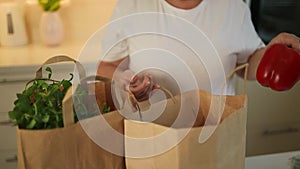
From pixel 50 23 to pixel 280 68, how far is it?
4.46 ft

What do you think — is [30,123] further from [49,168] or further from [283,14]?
[283,14]

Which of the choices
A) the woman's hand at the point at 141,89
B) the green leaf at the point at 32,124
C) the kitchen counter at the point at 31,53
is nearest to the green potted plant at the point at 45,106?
the green leaf at the point at 32,124

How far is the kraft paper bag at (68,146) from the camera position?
652 millimetres

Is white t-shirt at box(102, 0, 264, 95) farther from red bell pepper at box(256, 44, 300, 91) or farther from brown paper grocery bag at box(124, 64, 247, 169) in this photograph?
brown paper grocery bag at box(124, 64, 247, 169)

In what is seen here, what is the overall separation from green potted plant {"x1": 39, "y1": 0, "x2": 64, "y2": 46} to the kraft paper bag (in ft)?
4.61

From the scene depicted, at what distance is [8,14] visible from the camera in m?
2.00

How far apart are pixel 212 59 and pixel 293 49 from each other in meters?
0.24

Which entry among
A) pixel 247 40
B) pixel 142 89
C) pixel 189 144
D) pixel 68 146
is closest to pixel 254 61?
pixel 247 40

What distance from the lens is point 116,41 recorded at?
1.17 m

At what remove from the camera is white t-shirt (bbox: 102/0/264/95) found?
1132mm

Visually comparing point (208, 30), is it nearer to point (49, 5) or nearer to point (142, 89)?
point (142, 89)

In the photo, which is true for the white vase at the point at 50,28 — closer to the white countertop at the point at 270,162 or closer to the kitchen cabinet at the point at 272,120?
the kitchen cabinet at the point at 272,120

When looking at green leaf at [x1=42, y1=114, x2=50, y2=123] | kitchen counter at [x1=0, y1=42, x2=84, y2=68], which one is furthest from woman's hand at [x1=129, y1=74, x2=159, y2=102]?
kitchen counter at [x1=0, y1=42, x2=84, y2=68]

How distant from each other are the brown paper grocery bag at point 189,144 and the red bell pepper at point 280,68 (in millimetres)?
224
